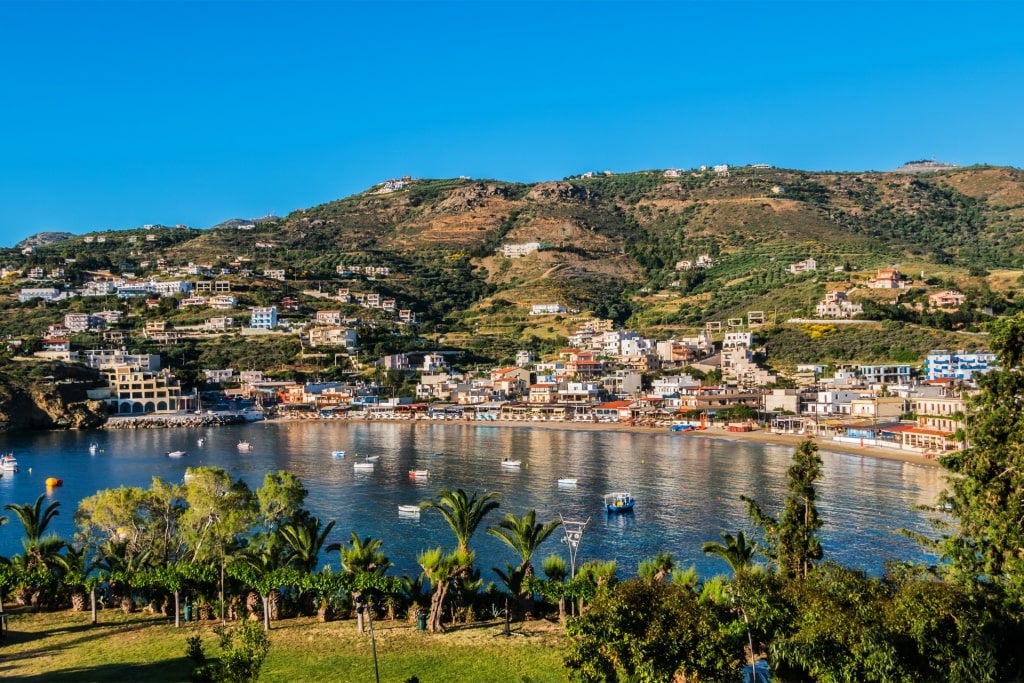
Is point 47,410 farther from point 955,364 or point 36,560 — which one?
point 955,364

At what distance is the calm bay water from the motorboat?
1.52ft

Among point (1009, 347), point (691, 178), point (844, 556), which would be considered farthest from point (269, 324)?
point (691, 178)

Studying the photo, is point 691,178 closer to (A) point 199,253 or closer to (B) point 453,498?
(A) point 199,253

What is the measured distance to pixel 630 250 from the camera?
506ft

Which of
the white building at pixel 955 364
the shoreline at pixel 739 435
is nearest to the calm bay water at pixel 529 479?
the shoreline at pixel 739 435

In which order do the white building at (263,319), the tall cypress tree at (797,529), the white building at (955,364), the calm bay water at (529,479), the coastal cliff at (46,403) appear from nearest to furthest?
the tall cypress tree at (797,529)
the calm bay water at (529,479)
the white building at (955,364)
the coastal cliff at (46,403)
the white building at (263,319)

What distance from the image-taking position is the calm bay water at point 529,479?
3095 centimetres

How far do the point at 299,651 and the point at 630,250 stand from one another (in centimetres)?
14188

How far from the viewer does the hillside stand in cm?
11062

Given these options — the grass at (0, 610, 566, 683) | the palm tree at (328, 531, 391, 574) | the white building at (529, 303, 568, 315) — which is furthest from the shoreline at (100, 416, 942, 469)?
the white building at (529, 303, 568, 315)

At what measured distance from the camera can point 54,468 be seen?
174 feet

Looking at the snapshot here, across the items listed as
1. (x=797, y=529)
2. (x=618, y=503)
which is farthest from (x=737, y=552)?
(x=618, y=503)

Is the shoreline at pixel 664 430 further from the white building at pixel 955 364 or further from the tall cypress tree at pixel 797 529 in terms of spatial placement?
the tall cypress tree at pixel 797 529

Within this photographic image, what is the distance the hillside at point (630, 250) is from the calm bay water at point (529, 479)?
39.5 meters
